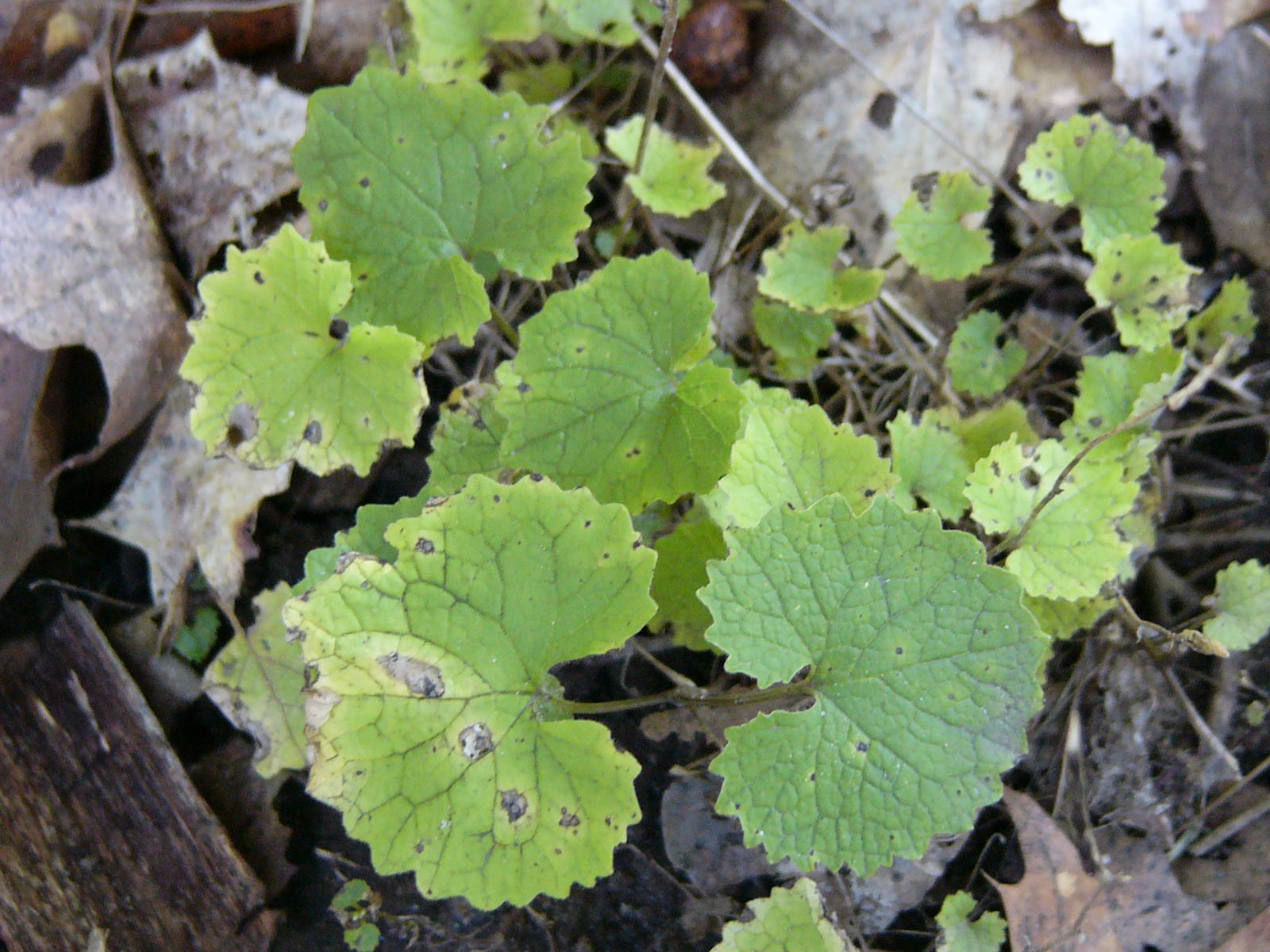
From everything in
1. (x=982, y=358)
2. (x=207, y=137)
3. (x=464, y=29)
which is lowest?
(x=207, y=137)

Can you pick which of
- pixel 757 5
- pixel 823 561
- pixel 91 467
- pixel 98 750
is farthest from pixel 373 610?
pixel 757 5

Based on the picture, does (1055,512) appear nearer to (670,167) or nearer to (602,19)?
(670,167)

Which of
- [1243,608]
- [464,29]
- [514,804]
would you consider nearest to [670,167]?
[464,29]

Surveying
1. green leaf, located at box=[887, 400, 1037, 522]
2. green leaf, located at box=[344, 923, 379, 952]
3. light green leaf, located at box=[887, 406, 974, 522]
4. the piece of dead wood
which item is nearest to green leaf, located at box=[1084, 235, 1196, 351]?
green leaf, located at box=[887, 400, 1037, 522]

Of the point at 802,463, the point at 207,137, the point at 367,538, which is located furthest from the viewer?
the point at 207,137

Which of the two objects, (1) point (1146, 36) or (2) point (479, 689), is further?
(1) point (1146, 36)

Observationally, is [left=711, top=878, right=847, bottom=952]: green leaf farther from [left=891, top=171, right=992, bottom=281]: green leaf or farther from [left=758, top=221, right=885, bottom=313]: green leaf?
[left=891, top=171, right=992, bottom=281]: green leaf

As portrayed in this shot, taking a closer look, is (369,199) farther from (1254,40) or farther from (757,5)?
(1254,40)
